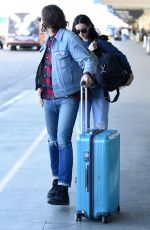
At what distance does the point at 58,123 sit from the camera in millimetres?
5648

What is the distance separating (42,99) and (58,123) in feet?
1.08

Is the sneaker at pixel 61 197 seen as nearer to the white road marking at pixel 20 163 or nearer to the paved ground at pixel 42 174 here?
the paved ground at pixel 42 174

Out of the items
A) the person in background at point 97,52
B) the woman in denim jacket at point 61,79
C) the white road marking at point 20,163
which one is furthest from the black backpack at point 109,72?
the white road marking at point 20,163

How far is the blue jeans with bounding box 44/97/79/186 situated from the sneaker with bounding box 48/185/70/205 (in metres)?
0.06

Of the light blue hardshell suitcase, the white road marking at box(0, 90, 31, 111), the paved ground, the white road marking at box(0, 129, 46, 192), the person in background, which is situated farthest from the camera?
the white road marking at box(0, 90, 31, 111)

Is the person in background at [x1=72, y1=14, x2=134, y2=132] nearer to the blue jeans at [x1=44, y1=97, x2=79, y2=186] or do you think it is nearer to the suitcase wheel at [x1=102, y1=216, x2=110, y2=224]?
the blue jeans at [x1=44, y1=97, x2=79, y2=186]

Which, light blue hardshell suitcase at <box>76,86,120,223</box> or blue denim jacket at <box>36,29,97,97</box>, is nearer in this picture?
light blue hardshell suitcase at <box>76,86,120,223</box>

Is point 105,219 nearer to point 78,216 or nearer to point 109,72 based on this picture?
point 78,216

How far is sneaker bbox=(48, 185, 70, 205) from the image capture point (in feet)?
18.7

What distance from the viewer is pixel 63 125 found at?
5578 mm

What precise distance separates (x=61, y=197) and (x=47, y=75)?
3.71 ft

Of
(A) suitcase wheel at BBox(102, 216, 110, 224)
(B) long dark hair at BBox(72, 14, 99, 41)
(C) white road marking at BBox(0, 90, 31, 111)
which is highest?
(B) long dark hair at BBox(72, 14, 99, 41)

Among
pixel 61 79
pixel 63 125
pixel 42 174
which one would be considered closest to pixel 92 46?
pixel 61 79

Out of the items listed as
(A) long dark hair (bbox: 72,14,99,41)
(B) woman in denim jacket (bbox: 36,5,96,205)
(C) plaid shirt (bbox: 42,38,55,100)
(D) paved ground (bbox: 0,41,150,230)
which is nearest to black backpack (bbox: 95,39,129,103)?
(A) long dark hair (bbox: 72,14,99,41)
